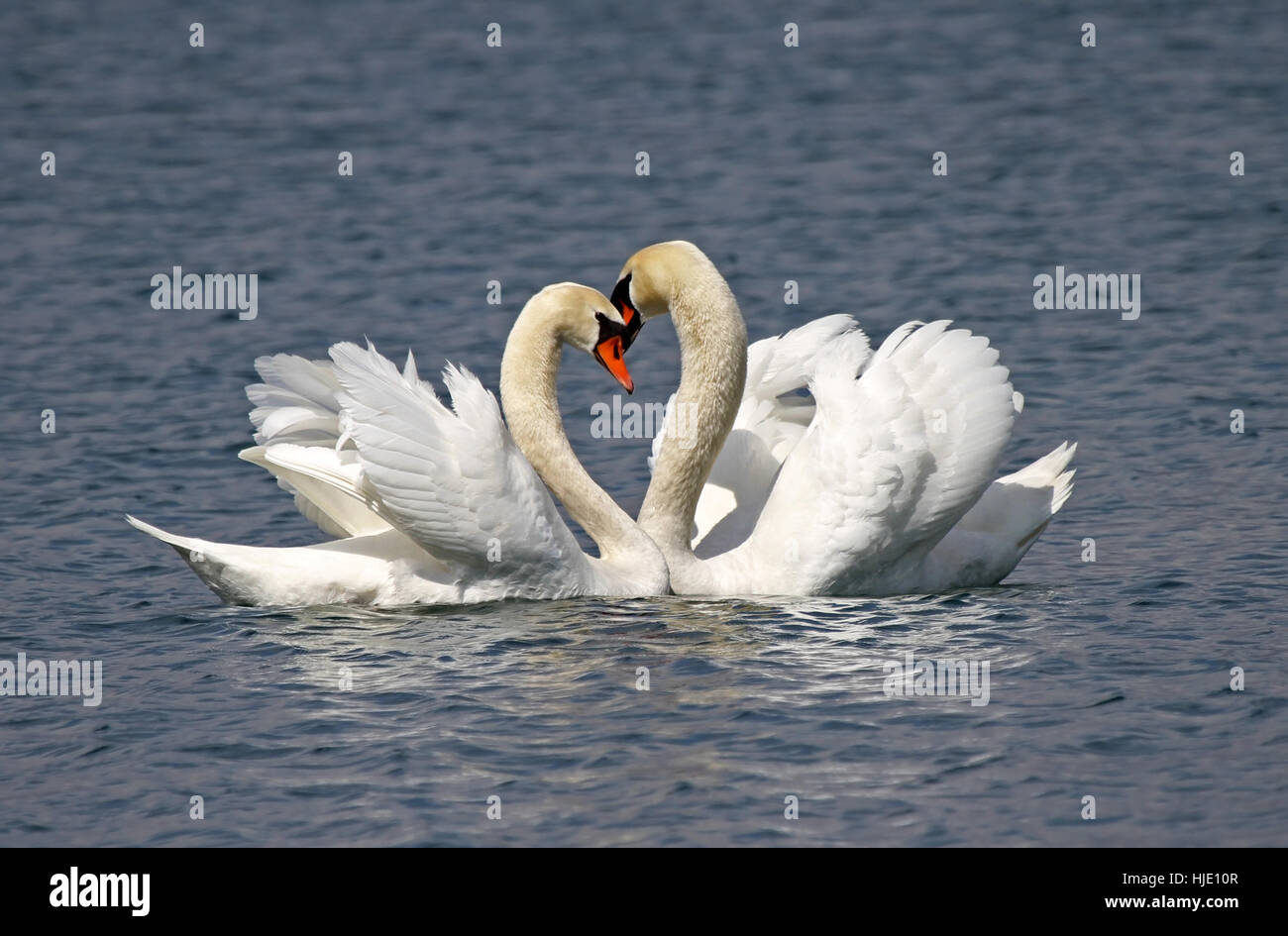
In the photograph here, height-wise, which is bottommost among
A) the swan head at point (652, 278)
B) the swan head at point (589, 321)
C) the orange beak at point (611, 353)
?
the orange beak at point (611, 353)

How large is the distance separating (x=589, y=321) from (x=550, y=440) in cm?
72

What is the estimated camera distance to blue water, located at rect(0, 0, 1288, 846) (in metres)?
8.13

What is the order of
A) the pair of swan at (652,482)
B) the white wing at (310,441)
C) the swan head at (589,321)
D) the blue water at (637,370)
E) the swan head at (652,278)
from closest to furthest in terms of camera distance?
1. the blue water at (637,370)
2. the pair of swan at (652,482)
3. the white wing at (310,441)
4. the swan head at (589,321)
5. the swan head at (652,278)

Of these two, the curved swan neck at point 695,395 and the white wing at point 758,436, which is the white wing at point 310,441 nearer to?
the curved swan neck at point 695,395

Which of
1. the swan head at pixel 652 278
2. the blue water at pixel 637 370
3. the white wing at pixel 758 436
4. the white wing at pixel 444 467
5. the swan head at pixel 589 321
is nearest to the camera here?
the blue water at pixel 637 370

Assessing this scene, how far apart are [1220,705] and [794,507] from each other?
2.61m

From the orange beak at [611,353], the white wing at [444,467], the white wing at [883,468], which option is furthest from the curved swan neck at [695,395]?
the white wing at [444,467]

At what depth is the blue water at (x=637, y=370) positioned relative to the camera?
8.13 m

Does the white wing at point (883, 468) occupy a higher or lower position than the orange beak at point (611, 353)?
lower

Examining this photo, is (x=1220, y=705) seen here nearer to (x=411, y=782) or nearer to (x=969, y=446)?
(x=969, y=446)

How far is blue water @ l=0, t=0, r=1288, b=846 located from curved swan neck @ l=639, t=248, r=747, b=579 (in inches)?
25.4

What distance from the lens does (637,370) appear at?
15.9 metres

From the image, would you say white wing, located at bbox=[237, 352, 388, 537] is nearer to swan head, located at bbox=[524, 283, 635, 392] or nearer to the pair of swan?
the pair of swan

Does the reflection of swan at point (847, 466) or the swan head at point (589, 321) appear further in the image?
the swan head at point (589, 321)
